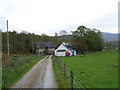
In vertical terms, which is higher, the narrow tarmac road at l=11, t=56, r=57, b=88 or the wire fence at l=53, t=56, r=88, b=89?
the wire fence at l=53, t=56, r=88, b=89

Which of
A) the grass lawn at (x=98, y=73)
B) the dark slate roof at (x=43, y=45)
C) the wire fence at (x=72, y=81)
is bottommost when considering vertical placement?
the grass lawn at (x=98, y=73)

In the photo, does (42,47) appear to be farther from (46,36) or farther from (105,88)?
(105,88)

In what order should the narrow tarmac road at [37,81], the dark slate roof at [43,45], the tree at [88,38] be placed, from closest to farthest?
the narrow tarmac road at [37,81] < the tree at [88,38] < the dark slate roof at [43,45]

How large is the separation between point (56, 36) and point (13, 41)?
29.2 meters

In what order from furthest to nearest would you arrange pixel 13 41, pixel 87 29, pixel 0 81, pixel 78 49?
pixel 87 29 → pixel 78 49 → pixel 13 41 → pixel 0 81

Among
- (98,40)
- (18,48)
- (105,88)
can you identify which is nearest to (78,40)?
(98,40)

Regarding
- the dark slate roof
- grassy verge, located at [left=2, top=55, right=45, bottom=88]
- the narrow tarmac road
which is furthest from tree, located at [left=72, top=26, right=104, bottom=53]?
the narrow tarmac road

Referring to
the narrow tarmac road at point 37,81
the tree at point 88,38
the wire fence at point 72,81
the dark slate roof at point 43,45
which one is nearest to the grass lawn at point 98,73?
the wire fence at point 72,81

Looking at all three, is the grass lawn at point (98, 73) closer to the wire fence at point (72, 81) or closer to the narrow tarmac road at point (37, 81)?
the wire fence at point (72, 81)

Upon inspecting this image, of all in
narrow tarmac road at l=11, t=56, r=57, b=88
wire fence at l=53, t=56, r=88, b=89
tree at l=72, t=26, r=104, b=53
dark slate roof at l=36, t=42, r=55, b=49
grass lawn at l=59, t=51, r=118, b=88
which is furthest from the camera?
dark slate roof at l=36, t=42, r=55, b=49

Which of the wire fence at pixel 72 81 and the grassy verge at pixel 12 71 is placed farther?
the grassy verge at pixel 12 71

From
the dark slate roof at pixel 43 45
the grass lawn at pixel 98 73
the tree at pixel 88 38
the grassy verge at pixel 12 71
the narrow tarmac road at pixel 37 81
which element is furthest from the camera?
the dark slate roof at pixel 43 45

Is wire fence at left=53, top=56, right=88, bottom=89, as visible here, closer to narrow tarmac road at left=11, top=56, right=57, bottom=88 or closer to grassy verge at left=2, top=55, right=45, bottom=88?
narrow tarmac road at left=11, top=56, right=57, bottom=88

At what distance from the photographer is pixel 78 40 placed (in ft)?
177
